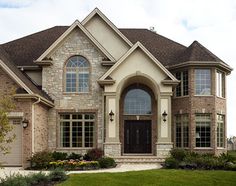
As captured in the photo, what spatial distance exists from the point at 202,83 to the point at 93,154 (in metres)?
7.87

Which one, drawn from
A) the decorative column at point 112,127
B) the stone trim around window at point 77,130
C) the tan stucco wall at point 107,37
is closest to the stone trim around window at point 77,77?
the stone trim around window at point 77,130

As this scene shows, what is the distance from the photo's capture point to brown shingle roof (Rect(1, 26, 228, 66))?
29.6m

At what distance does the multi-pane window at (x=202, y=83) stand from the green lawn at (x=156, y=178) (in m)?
8.33

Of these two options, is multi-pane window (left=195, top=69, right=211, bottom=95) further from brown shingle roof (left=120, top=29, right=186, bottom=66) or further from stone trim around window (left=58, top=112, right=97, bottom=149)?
stone trim around window (left=58, top=112, right=97, bottom=149)

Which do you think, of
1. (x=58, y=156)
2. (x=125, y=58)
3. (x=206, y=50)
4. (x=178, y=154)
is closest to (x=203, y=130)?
(x=178, y=154)

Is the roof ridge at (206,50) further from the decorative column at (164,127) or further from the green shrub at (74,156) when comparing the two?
the green shrub at (74,156)

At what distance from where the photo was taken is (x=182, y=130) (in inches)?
1140

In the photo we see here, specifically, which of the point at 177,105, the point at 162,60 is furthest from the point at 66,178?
the point at 162,60

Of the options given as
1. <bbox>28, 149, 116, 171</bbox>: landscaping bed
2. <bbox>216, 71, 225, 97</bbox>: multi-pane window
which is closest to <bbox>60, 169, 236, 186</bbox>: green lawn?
<bbox>28, 149, 116, 171</bbox>: landscaping bed

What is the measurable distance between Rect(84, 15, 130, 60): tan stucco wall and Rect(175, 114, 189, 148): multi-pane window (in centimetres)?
569

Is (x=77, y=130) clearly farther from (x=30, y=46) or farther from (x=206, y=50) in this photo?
(x=206, y=50)

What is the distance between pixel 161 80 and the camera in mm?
27844

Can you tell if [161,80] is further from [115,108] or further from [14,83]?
[14,83]

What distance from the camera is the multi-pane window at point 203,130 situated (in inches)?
1119
